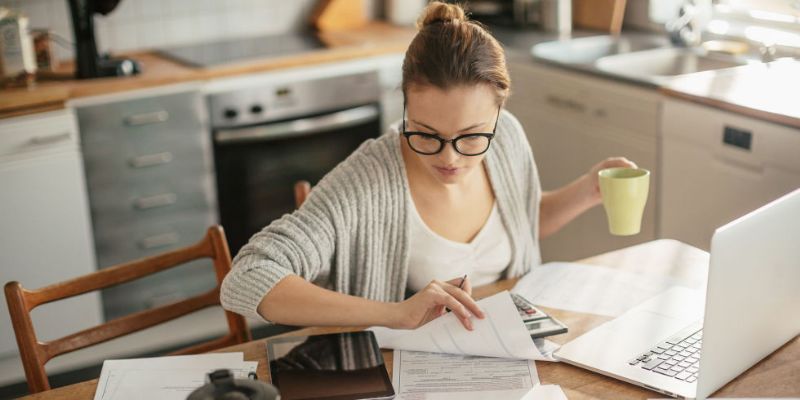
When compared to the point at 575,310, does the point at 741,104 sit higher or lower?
higher

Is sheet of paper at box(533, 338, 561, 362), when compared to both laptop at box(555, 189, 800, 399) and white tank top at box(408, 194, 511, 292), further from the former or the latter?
white tank top at box(408, 194, 511, 292)

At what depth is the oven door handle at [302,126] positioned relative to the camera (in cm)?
327

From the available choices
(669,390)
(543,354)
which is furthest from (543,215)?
(669,390)

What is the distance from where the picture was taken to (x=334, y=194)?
1.75m

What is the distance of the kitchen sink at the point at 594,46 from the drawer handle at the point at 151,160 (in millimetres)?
1385

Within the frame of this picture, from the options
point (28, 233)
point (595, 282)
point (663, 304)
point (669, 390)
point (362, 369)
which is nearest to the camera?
point (669, 390)

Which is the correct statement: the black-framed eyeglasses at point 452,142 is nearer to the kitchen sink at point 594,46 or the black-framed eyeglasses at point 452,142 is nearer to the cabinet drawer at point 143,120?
the cabinet drawer at point 143,120

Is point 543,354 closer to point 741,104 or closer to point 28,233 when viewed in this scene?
point 741,104

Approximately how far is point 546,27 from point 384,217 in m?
2.22

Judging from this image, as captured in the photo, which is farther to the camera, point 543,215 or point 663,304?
point 543,215

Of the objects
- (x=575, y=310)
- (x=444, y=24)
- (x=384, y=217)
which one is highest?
(x=444, y=24)

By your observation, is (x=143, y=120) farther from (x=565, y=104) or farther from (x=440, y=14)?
(x=440, y=14)

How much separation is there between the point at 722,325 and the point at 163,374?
0.87 meters

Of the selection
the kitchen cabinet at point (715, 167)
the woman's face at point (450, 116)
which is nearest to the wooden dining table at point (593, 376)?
the woman's face at point (450, 116)
